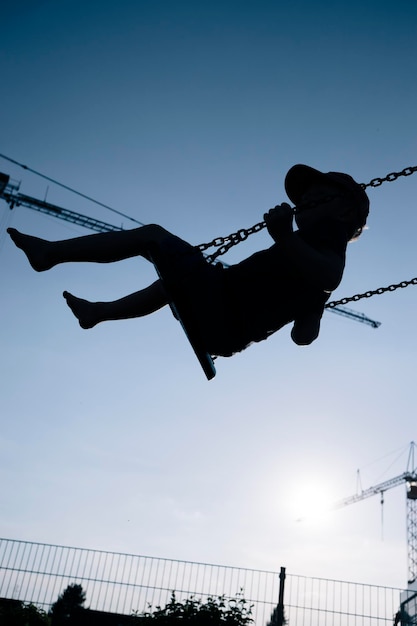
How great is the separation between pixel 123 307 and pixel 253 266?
83cm

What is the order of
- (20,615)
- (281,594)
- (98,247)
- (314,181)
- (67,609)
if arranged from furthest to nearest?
1. (67,609)
2. (20,615)
3. (281,594)
4. (314,181)
5. (98,247)

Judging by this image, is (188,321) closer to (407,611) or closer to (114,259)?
(114,259)

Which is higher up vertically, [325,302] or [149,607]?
[325,302]

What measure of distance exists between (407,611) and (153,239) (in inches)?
498

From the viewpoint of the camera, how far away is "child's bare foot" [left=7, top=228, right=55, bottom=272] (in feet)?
8.55

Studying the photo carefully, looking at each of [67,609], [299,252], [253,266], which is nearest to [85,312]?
[253,266]

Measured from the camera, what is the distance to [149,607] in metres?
7.29

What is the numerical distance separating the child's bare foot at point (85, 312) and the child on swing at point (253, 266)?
0.48m

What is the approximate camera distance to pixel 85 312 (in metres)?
3.06

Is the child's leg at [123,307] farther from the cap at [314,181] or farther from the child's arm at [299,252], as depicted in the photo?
the cap at [314,181]

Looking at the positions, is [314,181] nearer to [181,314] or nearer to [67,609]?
[181,314]

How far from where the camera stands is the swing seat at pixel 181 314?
8.26 feet

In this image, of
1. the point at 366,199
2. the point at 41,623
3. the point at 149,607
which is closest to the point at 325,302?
the point at 366,199

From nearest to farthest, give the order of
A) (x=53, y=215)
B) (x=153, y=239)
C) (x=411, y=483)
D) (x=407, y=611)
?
(x=153, y=239) < (x=407, y=611) < (x=53, y=215) < (x=411, y=483)
